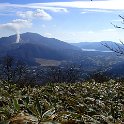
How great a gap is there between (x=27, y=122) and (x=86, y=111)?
3591mm

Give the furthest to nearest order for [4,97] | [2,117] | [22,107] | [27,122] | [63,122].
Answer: [4,97] → [22,107] → [2,117] → [63,122] → [27,122]

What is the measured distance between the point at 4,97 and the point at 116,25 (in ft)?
24.8

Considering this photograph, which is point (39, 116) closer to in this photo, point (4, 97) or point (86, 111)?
point (86, 111)

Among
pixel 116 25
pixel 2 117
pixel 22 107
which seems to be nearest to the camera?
pixel 2 117

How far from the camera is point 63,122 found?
206 inches

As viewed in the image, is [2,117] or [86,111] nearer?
[2,117]

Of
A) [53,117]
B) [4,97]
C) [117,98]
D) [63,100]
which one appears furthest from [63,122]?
[117,98]

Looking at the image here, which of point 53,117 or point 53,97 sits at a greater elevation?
point 53,117

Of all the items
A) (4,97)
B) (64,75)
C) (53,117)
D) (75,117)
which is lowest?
(64,75)

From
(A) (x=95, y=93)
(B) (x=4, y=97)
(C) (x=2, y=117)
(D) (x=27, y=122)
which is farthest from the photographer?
(A) (x=95, y=93)

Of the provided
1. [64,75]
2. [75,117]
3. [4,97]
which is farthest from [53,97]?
[64,75]

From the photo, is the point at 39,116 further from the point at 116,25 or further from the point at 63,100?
the point at 116,25

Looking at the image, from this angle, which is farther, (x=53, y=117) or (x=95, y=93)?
(x=95, y=93)

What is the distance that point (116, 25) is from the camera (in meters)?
15.0
